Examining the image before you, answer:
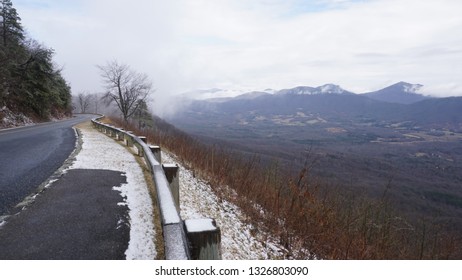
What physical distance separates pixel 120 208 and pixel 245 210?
14.6ft

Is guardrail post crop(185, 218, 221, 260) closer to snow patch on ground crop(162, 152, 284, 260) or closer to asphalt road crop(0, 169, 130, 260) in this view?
asphalt road crop(0, 169, 130, 260)

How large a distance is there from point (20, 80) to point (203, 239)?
34.8 m

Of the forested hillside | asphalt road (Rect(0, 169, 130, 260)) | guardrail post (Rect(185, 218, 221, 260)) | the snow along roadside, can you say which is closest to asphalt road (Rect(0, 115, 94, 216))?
asphalt road (Rect(0, 169, 130, 260))

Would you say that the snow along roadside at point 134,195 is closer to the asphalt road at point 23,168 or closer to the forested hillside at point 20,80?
the asphalt road at point 23,168

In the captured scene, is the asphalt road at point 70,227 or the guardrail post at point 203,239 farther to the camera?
the asphalt road at point 70,227

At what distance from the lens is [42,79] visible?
1254 inches

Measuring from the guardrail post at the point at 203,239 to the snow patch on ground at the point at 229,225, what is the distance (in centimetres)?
325

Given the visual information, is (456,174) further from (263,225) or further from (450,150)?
(263,225)

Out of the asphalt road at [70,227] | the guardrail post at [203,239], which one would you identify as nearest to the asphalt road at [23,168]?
the asphalt road at [70,227]

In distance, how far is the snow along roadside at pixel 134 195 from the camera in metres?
3.49

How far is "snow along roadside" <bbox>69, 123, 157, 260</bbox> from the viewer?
11.4 ft

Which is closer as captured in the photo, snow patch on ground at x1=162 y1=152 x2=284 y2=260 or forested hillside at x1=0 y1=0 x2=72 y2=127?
snow patch on ground at x1=162 y1=152 x2=284 y2=260

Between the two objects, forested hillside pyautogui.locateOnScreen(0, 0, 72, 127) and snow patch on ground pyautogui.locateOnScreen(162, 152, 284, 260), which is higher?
forested hillside pyautogui.locateOnScreen(0, 0, 72, 127)

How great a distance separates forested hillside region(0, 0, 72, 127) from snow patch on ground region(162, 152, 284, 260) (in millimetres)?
22320
